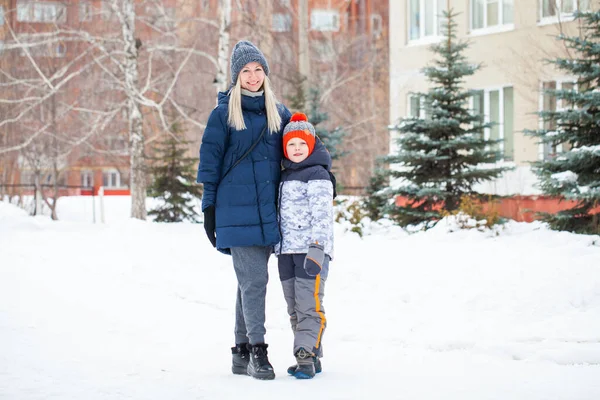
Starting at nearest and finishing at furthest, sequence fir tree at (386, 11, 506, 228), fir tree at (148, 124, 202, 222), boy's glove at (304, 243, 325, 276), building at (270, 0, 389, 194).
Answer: boy's glove at (304, 243, 325, 276)
fir tree at (386, 11, 506, 228)
fir tree at (148, 124, 202, 222)
building at (270, 0, 389, 194)

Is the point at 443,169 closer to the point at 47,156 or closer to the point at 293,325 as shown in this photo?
the point at 293,325

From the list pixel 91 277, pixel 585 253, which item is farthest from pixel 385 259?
pixel 91 277

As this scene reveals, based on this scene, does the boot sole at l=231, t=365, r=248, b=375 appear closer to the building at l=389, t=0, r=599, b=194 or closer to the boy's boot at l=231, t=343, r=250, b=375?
the boy's boot at l=231, t=343, r=250, b=375

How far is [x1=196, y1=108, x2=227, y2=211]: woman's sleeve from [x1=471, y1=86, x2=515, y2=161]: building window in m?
15.9

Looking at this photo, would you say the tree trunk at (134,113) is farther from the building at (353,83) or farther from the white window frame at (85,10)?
the building at (353,83)

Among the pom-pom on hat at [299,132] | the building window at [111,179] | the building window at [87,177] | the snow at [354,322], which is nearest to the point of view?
the snow at [354,322]

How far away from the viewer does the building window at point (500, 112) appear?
21.2 meters

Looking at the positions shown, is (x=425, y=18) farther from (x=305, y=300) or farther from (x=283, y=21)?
(x=305, y=300)

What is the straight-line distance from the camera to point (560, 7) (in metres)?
19.0

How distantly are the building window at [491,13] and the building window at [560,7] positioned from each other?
103 cm

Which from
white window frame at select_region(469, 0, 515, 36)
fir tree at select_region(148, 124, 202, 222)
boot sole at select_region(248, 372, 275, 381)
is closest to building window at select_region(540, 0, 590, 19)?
white window frame at select_region(469, 0, 515, 36)

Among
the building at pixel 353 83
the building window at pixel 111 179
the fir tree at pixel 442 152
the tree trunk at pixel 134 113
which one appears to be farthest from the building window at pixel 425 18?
the building window at pixel 111 179

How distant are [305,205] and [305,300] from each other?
64 cm

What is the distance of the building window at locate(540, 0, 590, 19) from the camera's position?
1825cm
